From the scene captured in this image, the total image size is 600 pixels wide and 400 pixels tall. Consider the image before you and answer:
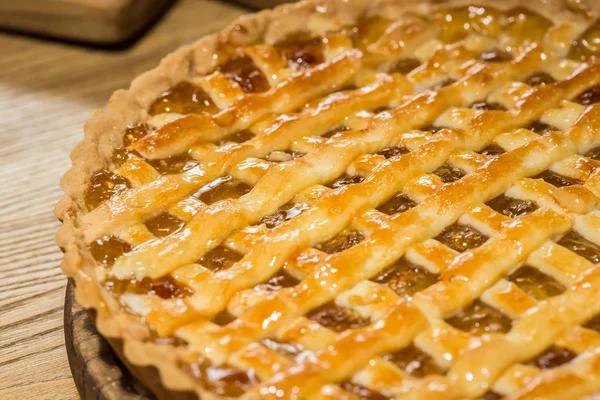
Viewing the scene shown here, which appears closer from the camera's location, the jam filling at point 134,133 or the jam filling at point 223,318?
the jam filling at point 223,318

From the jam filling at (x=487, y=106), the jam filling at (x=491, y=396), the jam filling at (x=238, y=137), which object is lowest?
the jam filling at (x=238, y=137)

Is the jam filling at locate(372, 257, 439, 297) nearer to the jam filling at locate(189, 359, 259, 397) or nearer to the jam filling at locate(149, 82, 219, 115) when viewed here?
the jam filling at locate(189, 359, 259, 397)

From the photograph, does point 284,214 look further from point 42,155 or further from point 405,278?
point 42,155

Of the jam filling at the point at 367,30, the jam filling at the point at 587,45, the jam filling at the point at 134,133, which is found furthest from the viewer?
the jam filling at the point at 367,30

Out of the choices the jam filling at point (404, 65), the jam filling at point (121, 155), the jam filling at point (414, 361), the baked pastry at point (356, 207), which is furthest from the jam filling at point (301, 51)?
the jam filling at point (414, 361)

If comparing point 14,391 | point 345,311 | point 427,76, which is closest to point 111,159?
point 14,391

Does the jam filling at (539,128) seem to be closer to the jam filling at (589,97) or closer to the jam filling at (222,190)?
the jam filling at (589,97)

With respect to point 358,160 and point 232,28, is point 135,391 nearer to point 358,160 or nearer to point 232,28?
point 358,160
